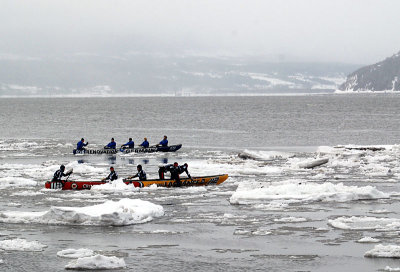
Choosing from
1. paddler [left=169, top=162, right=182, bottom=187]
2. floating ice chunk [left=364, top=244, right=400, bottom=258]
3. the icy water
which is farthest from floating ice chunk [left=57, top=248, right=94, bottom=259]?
paddler [left=169, top=162, right=182, bottom=187]

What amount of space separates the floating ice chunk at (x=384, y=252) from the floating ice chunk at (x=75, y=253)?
827cm

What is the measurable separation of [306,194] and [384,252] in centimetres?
1120

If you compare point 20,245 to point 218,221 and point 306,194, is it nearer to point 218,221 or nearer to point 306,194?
point 218,221

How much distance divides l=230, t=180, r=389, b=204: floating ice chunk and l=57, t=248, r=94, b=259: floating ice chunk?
33.9ft

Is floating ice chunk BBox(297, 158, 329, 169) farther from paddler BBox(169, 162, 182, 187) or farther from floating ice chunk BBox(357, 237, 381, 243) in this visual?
floating ice chunk BBox(357, 237, 381, 243)

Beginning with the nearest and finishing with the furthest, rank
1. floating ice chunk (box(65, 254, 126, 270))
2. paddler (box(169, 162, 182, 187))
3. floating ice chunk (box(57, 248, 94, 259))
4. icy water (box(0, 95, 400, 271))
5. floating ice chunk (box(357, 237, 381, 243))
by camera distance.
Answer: floating ice chunk (box(65, 254, 126, 270)) → icy water (box(0, 95, 400, 271)) → floating ice chunk (box(57, 248, 94, 259)) → floating ice chunk (box(357, 237, 381, 243)) → paddler (box(169, 162, 182, 187))

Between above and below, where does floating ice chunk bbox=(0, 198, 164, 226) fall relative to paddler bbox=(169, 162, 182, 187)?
below

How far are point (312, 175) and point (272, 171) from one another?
8.69 feet

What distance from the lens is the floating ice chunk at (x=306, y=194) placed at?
31344mm

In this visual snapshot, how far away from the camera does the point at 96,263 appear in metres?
20.0

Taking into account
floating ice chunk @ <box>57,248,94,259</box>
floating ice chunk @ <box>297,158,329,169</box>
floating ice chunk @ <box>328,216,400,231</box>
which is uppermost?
floating ice chunk @ <box>297,158,329,169</box>

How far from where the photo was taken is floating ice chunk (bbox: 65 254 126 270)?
20.0 m

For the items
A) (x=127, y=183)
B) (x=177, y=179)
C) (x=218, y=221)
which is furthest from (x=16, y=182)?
(x=218, y=221)

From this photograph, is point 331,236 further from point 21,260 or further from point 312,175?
point 312,175
